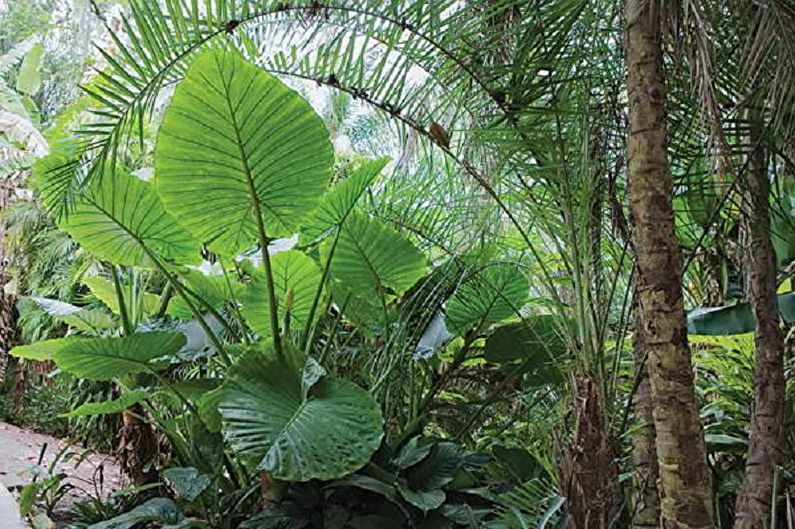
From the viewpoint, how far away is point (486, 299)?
2.48 meters

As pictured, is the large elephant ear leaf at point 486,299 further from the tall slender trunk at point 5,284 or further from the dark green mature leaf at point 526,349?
the tall slender trunk at point 5,284

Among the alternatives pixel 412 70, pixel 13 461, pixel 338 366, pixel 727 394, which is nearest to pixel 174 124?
pixel 412 70

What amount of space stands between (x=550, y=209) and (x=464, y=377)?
131cm

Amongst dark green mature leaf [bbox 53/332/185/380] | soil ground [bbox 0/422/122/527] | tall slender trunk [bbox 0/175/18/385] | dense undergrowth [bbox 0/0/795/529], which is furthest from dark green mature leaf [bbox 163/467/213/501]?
tall slender trunk [bbox 0/175/18/385]

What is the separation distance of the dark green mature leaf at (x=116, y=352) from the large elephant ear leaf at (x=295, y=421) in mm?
388

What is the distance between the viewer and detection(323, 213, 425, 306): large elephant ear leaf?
240 centimetres

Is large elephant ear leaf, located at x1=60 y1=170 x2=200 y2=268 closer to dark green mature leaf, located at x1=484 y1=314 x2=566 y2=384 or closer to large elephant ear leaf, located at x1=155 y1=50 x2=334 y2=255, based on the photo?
large elephant ear leaf, located at x1=155 y1=50 x2=334 y2=255

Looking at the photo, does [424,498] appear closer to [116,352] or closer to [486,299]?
[486,299]

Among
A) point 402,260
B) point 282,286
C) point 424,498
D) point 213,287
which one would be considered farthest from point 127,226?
point 424,498

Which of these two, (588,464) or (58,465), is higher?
(588,464)

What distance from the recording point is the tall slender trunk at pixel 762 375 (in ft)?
4.79

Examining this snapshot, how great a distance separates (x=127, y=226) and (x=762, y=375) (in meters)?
2.06

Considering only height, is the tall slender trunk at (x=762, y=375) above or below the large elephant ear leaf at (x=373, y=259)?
below

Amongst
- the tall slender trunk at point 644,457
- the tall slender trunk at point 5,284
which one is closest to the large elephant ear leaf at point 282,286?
the tall slender trunk at point 644,457
